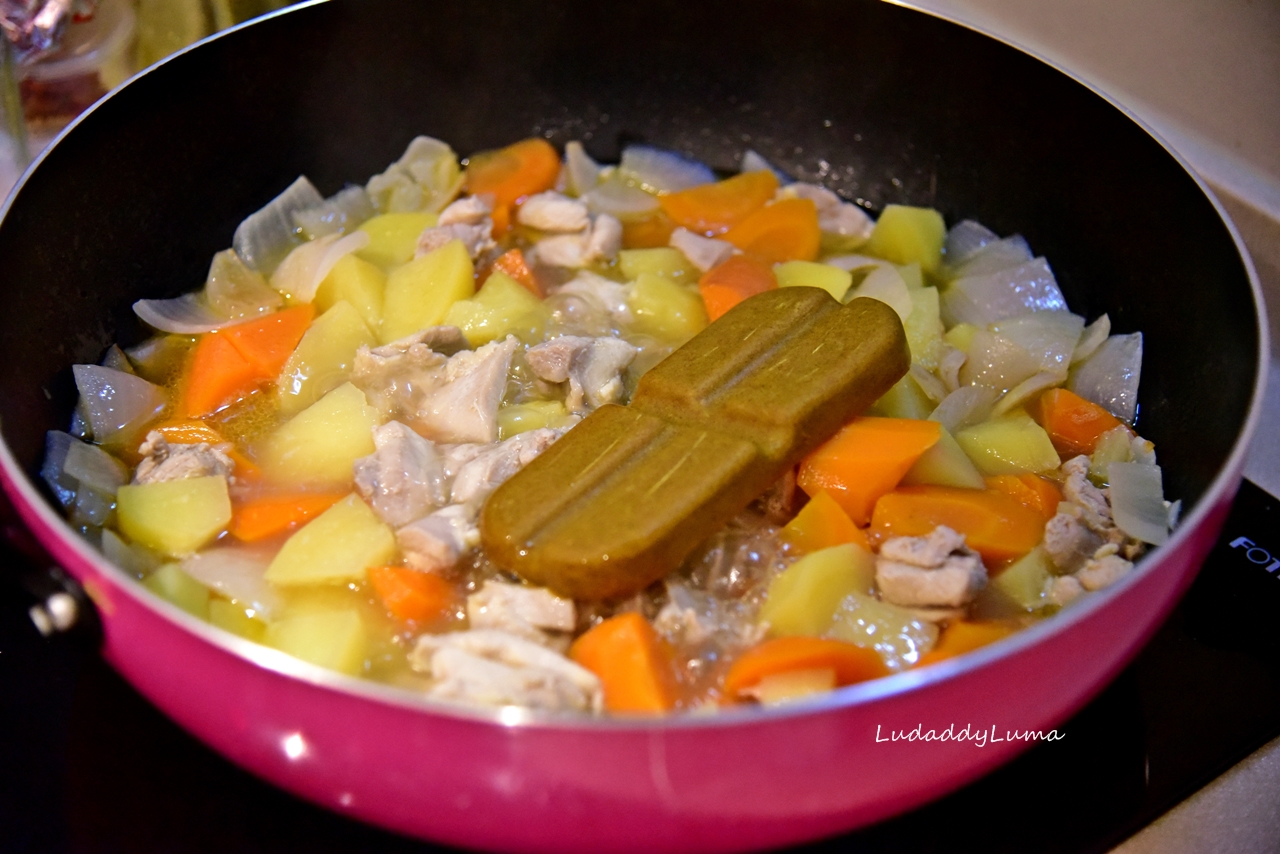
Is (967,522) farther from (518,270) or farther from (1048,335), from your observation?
(518,270)

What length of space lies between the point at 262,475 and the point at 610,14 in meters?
1.30

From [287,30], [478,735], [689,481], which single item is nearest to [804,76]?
[287,30]

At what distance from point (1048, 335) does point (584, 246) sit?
3.24 feet

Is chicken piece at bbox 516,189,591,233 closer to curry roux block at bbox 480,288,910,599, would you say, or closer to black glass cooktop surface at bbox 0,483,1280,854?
curry roux block at bbox 480,288,910,599

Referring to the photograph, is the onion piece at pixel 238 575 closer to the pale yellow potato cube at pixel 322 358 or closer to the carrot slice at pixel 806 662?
the pale yellow potato cube at pixel 322 358

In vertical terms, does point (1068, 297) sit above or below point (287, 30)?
below

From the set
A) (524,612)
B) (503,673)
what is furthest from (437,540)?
(503,673)

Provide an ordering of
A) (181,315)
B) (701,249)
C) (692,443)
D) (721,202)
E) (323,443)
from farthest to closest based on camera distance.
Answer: (721,202) < (701,249) < (181,315) < (323,443) < (692,443)

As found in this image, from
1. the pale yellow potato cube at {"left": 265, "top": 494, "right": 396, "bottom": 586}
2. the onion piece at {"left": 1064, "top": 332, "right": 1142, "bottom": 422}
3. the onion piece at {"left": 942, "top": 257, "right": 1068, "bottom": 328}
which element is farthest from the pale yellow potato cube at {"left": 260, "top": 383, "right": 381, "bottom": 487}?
the onion piece at {"left": 1064, "top": 332, "right": 1142, "bottom": 422}

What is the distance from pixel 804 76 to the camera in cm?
240

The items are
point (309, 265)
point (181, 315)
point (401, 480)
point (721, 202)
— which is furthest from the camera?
point (721, 202)

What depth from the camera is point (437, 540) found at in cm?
157

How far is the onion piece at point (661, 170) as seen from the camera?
8.26 ft

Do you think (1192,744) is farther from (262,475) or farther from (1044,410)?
(262,475)
